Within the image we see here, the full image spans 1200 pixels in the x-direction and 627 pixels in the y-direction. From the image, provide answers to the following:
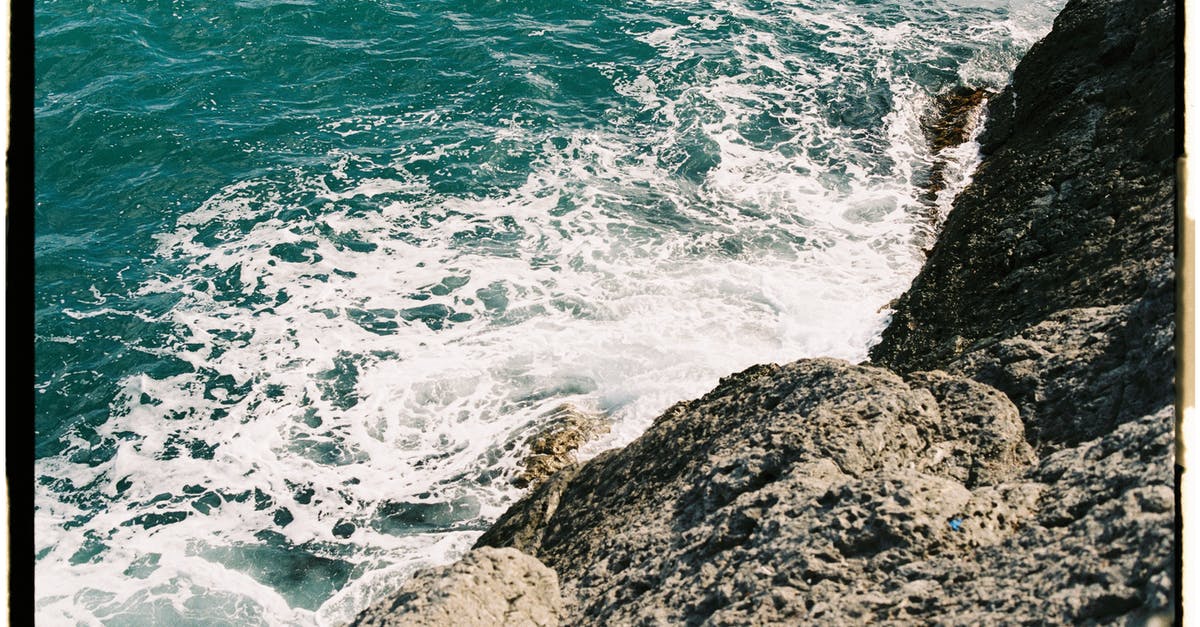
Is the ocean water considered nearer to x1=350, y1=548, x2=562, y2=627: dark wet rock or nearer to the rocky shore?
the rocky shore

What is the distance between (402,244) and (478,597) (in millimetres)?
9856

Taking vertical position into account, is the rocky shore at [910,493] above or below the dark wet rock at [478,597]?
above

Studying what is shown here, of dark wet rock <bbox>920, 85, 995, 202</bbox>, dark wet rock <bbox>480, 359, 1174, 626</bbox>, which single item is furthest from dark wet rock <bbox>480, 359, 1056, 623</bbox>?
dark wet rock <bbox>920, 85, 995, 202</bbox>

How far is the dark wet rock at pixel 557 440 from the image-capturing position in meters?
10.3

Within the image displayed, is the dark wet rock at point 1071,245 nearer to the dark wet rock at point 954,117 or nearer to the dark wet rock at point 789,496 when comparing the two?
the dark wet rock at point 789,496

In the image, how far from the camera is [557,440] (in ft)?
34.7

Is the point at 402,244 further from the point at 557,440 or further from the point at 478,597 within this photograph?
the point at 478,597

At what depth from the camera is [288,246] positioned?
47.9 feet

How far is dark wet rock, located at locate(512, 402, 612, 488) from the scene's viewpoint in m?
10.3

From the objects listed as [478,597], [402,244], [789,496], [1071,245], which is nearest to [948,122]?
[1071,245]

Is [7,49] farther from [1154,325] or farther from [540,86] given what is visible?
[540,86]

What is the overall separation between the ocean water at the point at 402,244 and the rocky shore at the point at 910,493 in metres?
3.09

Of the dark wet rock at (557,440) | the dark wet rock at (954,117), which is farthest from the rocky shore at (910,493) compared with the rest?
the dark wet rock at (954,117)

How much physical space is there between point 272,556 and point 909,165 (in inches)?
460
